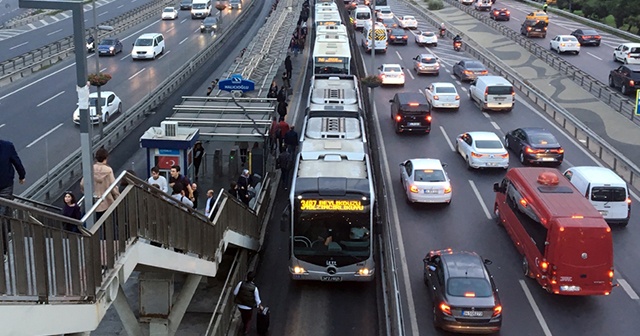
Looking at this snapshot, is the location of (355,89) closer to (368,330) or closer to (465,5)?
(368,330)

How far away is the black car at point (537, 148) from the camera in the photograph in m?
30.1

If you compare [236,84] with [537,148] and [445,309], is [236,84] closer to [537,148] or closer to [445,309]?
[537,148]

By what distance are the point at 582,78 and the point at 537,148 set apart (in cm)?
1909

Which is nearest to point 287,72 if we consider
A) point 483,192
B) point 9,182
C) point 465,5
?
point 483,192

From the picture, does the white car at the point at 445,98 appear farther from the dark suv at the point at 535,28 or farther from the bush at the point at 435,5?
the bush at the point at 435,5


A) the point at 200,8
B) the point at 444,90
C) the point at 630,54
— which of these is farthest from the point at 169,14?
the point at 630,54

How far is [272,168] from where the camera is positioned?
28.5 metres

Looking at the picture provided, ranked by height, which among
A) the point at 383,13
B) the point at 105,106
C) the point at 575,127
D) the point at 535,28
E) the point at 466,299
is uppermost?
the point at 466,299

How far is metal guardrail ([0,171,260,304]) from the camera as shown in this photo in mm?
8047

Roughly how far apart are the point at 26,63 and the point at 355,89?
24.4 metres

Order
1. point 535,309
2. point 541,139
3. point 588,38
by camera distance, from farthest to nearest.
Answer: point 588,38 < point 541,139 < point 535,309

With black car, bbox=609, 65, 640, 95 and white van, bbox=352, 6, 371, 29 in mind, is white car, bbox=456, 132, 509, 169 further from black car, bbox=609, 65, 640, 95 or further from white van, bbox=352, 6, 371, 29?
white van, bbox=352, 6, 371, 29

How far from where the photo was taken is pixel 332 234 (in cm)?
1927

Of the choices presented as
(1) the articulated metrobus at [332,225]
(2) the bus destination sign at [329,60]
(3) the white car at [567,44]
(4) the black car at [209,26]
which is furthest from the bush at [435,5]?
(1) the articulated metrobus at [332,225]
